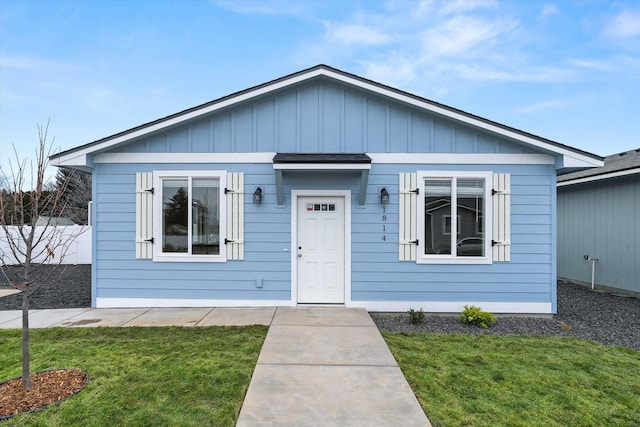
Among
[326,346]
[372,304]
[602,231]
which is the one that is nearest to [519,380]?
[326,346]

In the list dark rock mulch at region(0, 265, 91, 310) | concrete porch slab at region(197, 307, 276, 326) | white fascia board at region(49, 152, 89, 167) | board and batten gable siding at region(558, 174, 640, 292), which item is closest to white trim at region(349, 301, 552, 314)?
concrete porch slab at region(197, 307, 276, 326)

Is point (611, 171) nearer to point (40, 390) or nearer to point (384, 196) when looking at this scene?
point (384, 196)

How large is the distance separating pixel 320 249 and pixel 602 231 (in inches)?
304

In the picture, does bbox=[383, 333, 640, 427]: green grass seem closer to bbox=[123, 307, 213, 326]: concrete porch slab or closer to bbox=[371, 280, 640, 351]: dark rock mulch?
bbox=[371, 280, 640, 351]: dark rock mulch

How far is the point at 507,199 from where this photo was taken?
611 cm

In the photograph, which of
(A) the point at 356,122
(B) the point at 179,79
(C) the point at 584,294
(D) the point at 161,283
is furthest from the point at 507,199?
(B) the point at 179,79

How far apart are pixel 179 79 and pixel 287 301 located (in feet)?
38.8

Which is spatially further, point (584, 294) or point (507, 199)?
point (584, 294)

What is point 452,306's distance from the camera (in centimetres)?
614

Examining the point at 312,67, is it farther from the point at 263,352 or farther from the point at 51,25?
the point at 51,25

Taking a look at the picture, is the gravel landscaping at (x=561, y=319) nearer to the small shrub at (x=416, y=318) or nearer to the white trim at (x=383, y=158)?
the small shrub at (x=416, y=318)

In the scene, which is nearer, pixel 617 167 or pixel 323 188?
pixel 323 188

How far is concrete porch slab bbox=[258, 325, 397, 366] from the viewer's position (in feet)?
12.7

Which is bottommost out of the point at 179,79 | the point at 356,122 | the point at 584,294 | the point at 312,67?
the point at 584,294
